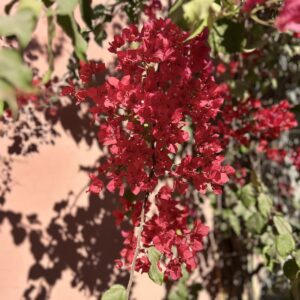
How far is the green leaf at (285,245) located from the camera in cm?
180

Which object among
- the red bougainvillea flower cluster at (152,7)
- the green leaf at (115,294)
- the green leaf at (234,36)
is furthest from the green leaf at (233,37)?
the red bougainvillea flower cluster at (152,7)

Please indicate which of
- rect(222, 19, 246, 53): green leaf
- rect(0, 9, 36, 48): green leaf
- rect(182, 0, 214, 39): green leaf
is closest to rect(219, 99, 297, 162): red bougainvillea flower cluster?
rect(222, 19, 246, 53): green leaf

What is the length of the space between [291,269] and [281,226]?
1.33ft

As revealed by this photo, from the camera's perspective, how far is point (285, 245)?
181 centimetres

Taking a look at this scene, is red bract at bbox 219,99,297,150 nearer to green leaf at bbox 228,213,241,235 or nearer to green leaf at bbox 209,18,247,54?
green leaf at bbox 228,213,241,235

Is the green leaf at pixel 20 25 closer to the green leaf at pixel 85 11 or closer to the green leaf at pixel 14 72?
the green leaf at pixel 14 72

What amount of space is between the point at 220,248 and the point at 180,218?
→ 5.24 feet

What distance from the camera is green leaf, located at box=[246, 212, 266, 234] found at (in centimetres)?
217

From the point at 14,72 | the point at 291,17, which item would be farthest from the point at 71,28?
the point at 291,17

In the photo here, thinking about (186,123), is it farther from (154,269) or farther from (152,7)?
(152,7)

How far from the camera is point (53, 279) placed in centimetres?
202

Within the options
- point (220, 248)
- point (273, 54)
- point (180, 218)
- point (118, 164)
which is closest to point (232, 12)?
point (118, 164)

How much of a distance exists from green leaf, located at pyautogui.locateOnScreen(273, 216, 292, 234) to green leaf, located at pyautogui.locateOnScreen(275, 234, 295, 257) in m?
0.11

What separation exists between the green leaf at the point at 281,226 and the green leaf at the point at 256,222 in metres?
0.13
